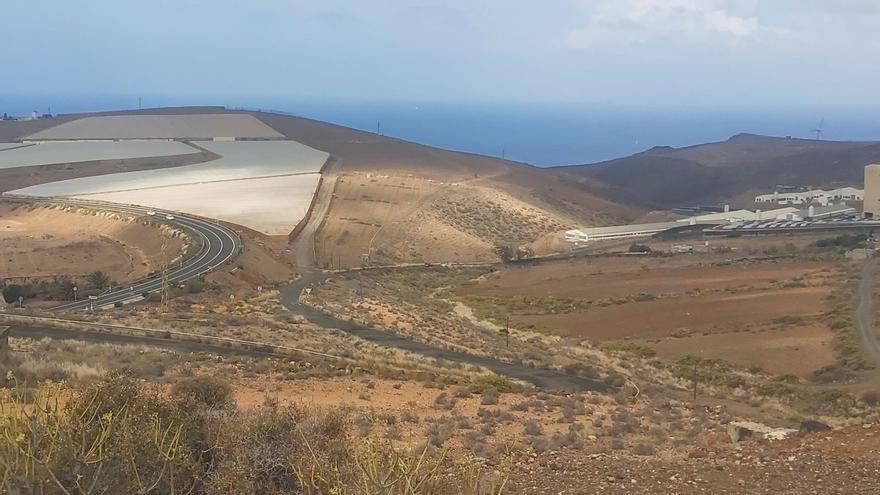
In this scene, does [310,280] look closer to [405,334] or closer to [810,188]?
[405,334]

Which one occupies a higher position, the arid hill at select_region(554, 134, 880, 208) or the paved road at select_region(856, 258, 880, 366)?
the arid hill at select_region(554, 134, 880, 208)

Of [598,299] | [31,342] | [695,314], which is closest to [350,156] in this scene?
[598,299]

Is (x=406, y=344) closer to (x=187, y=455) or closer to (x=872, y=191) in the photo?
(x=187, y=455)

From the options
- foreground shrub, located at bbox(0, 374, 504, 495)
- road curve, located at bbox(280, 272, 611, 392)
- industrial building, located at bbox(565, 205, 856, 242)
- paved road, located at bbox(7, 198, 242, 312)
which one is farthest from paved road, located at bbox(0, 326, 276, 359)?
industrial building, located at bbox(565, 205, 856, 242)

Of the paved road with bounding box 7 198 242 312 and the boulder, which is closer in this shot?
the boulder

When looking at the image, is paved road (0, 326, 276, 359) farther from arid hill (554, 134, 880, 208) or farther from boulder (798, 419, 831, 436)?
arid hill (554, 134, 880, 208)

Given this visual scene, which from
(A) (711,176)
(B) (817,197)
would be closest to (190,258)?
(B) (817,197)
